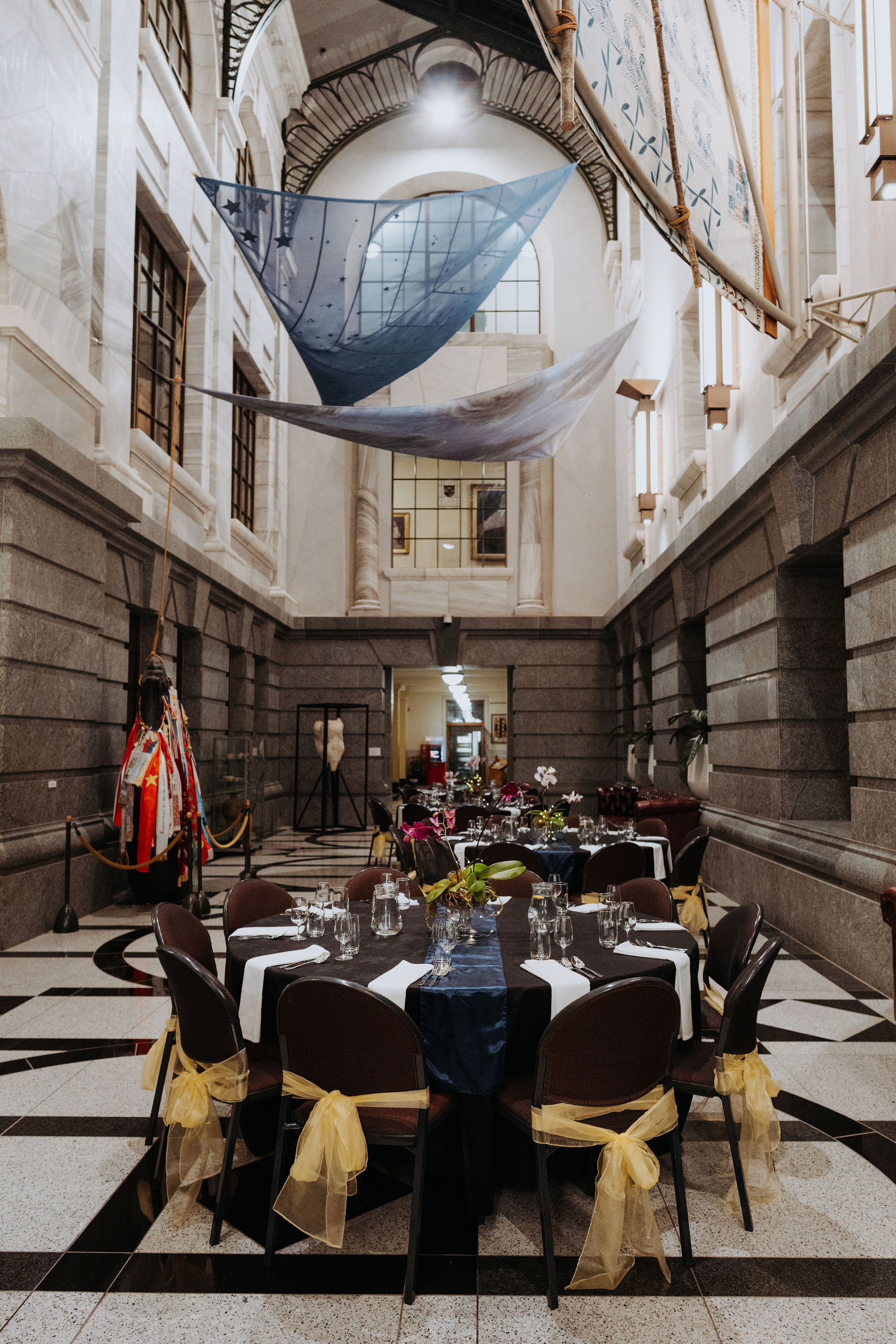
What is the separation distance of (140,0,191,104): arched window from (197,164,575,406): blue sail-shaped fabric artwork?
4.49m

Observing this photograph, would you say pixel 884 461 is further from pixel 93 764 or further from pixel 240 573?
pixel 240 573

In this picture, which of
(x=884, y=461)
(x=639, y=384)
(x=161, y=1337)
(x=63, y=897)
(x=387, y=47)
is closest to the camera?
(x=161, y=1337)

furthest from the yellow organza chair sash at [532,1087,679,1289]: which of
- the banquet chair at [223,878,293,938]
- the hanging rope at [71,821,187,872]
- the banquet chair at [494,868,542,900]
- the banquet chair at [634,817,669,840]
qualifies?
the hanging rope at [71,821,187,872]

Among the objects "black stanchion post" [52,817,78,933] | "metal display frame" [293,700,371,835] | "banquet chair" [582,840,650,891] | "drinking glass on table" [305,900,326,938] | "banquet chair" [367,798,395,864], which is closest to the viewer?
"drinking glass on table" [305,900,326,938]

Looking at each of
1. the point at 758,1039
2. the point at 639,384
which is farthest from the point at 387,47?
the point at 758,1039

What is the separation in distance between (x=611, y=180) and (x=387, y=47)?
434cm

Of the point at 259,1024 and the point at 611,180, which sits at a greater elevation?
the point at 611,180

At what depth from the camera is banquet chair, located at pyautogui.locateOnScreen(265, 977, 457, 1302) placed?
7.47ft

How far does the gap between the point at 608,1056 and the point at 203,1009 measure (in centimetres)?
117

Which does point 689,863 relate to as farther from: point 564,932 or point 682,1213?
point 682,1213

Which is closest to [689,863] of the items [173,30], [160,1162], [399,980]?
[399,980]

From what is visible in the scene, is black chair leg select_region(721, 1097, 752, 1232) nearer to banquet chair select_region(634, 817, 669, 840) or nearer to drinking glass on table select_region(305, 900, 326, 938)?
drinking glass on table select_region(305, 900, 326, 938)

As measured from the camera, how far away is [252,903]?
3846 millimetres

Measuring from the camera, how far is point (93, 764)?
725cm
